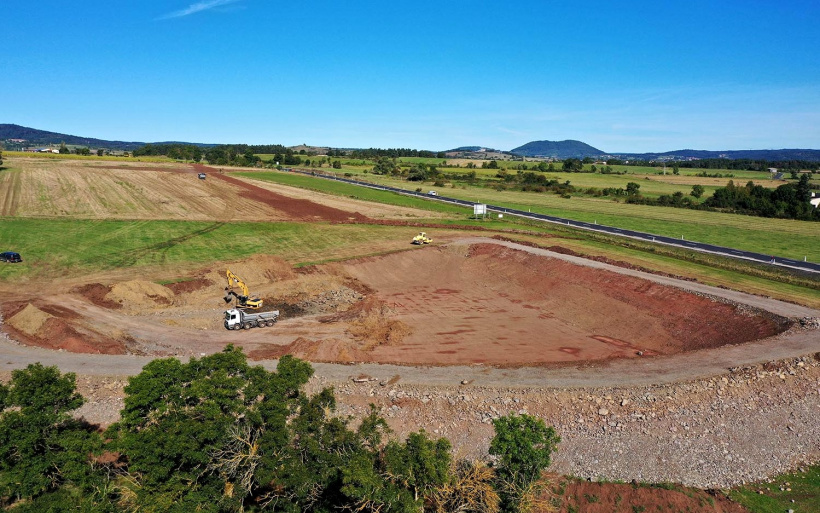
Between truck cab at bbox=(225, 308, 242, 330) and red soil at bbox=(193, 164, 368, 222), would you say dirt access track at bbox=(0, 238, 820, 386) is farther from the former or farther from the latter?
red soil at bbox=(193, 164, 368, 222)

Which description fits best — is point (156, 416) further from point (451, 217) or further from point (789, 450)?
point (451, 217)

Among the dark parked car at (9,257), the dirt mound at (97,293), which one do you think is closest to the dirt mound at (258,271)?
the dirt mound at (97,293)

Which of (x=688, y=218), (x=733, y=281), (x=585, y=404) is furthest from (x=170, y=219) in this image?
(x=688, y=218)

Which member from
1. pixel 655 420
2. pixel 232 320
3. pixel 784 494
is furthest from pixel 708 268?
pixel 232 320

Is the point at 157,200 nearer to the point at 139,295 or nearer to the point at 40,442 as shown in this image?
the point at 139,295

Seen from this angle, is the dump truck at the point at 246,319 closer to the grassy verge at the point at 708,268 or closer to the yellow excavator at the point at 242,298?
the yellow excavator at the point at 242,298

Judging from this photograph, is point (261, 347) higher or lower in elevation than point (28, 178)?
lower

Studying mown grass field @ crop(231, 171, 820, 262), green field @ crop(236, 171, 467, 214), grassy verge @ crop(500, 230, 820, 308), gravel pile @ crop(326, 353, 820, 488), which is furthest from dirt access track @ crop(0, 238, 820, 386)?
green field @ crop(236, 171, 467, 214)
